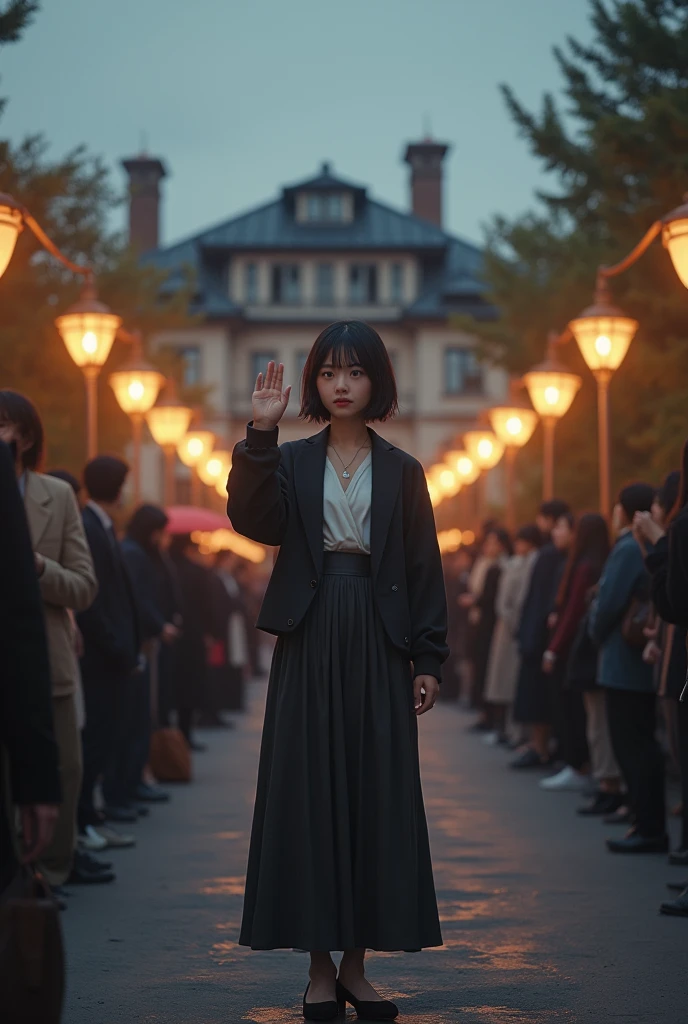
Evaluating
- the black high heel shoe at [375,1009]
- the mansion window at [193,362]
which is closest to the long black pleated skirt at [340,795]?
the black high heel shoe at [375,1009]

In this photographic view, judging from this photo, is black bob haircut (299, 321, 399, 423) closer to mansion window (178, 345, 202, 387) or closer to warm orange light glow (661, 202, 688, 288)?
warm orange light glow (661, 202, 688, 288)

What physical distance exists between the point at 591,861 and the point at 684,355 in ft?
28.6

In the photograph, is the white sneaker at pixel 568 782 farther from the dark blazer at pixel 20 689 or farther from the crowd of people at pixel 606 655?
the dark blazer at pixel 20 689

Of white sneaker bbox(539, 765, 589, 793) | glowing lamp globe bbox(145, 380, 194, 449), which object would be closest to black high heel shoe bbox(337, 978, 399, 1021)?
white sneaker bbox(539, 765, 589, 793)

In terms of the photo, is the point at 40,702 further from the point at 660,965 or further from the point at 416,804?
the point at 660,965

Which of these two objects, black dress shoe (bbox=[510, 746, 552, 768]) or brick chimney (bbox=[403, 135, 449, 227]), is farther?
brick chimney (bbox=[403, 135, 449, 227])

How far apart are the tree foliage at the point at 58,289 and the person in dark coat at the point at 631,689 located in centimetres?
1074

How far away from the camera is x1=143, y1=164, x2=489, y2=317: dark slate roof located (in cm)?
6259

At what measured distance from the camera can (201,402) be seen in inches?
1467

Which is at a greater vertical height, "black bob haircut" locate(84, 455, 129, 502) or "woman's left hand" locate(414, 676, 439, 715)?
"black bob haircut" locate(84, 455, 129, 502)

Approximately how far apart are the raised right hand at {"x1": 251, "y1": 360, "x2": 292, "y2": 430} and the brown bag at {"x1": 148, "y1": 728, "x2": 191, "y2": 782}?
808 centimetres

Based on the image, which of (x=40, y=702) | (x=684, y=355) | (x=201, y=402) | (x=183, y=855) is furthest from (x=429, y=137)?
(x=40, y=702)

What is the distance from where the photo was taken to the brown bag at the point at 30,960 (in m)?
3.09

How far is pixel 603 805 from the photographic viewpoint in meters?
11.1
